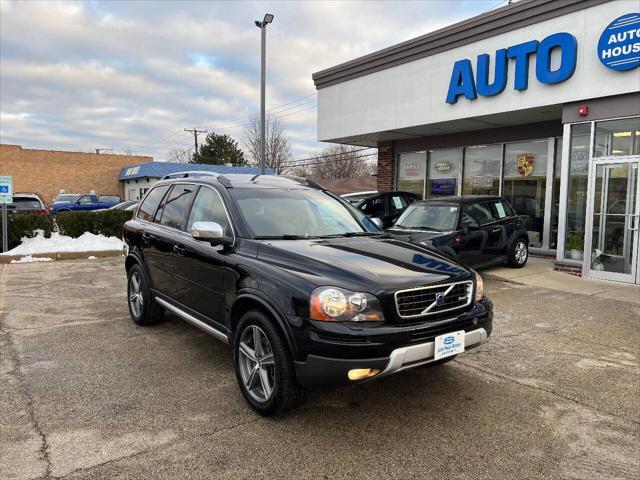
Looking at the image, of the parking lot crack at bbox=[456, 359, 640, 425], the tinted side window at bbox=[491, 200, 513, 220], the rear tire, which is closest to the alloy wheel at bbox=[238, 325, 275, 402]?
the parking lot crack at bbox=[456, 359, 640, 425]

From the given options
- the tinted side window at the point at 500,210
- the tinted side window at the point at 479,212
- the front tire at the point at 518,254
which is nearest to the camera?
the tinted side window at the point at 479,212

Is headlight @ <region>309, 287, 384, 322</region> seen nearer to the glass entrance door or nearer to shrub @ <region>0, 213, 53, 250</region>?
the glass entrance door

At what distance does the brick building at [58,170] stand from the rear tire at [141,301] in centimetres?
4015

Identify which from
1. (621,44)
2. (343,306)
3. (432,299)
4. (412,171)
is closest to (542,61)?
(621,44)

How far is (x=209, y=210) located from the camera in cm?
441

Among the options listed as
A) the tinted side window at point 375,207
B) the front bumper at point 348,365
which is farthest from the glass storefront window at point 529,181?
the front bumper at point 348,365

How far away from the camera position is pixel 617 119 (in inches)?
342

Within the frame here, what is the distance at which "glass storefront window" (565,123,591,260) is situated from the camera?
929cm

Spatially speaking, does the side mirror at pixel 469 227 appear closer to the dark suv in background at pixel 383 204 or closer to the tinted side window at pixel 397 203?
the dark suv in background at pixel 383 204

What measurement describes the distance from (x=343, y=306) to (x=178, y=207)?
2.71m

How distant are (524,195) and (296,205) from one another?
9655 mm

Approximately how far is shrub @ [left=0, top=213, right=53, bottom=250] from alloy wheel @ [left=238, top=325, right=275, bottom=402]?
35.8 feet

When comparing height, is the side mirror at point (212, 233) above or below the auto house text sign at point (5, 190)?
below

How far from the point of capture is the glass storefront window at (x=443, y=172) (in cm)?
1372
